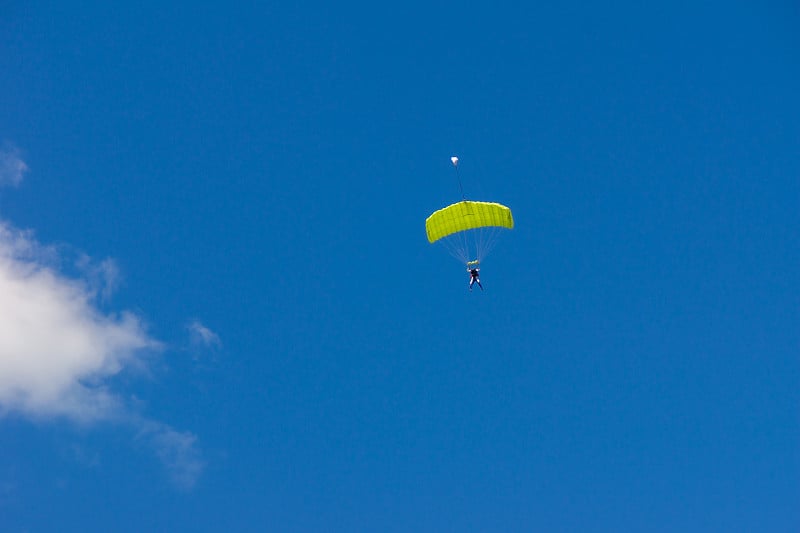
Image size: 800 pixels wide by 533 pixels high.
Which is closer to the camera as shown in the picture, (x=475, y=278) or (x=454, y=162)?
(x=454, y=162)

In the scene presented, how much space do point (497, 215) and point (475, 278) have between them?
18.9 ft

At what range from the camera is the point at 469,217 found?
448 ft

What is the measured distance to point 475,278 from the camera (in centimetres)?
13938

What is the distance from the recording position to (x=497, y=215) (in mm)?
137000

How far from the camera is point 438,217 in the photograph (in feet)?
452

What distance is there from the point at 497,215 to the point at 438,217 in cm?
469

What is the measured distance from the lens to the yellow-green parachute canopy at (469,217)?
136 m

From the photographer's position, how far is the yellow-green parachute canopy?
136 m

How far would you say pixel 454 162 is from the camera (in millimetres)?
130250

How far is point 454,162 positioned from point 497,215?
28.0ft

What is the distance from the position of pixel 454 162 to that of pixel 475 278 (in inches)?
504
